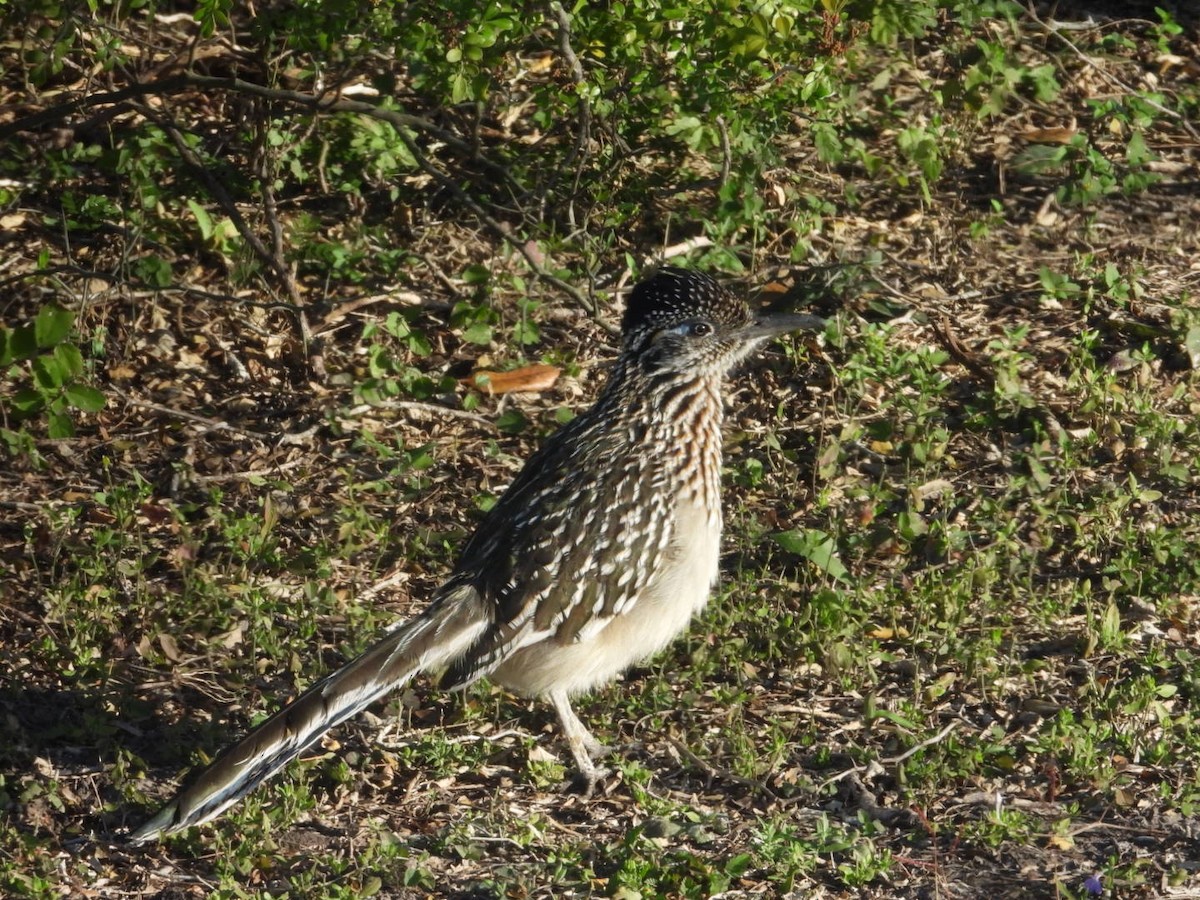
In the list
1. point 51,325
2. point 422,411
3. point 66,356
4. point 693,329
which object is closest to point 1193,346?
point 693,329

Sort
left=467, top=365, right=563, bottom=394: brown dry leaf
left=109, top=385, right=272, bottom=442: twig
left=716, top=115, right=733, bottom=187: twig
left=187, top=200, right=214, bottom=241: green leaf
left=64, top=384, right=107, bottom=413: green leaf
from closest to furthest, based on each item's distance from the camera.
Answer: left=64, top=384, right=107, bottom=413: green leaf
left=716, top=115, right=733, bottom=187: twig
left=109, top=385, right=272, bottom=442: twig
left=467, top=365, right=563, bottom=394: brown dry leaf
left=187, top=200, right=214, bottom=241: green leaf

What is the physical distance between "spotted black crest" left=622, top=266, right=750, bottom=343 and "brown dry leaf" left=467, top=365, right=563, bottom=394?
190cm

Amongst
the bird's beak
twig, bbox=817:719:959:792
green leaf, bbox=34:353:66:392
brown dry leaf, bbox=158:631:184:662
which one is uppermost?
green leaf, bbox=34:353:66:392

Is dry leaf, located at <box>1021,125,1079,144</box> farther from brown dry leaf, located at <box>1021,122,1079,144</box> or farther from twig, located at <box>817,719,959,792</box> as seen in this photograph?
twig, located at <box>817,719,959,792</box>

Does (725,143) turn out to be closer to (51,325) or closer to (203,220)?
(203,220)

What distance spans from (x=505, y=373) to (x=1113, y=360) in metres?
3.27

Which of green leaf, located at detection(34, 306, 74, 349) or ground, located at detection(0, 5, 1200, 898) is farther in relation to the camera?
ground, located at detection(0, 5, 1200, 898)

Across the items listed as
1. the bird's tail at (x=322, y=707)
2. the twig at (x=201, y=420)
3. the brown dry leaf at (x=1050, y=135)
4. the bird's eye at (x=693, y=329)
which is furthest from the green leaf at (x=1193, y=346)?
the twig at (x=201, y=420)

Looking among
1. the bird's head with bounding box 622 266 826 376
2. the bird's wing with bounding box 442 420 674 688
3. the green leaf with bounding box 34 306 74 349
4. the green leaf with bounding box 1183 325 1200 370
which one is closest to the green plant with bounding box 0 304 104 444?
the green leaf with bounding box 34 306 74 349

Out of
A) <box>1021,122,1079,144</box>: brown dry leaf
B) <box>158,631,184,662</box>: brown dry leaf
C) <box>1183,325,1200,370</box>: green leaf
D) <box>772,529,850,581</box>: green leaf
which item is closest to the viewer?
<box>158,631,184,662</box>: brown dry leaf

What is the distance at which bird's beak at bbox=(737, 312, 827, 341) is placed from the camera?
742 cm

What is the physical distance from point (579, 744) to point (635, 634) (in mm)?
509

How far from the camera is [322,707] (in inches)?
241

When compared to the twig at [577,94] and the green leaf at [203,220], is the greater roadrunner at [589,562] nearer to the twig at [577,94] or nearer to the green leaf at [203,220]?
the twig at [577,94]
